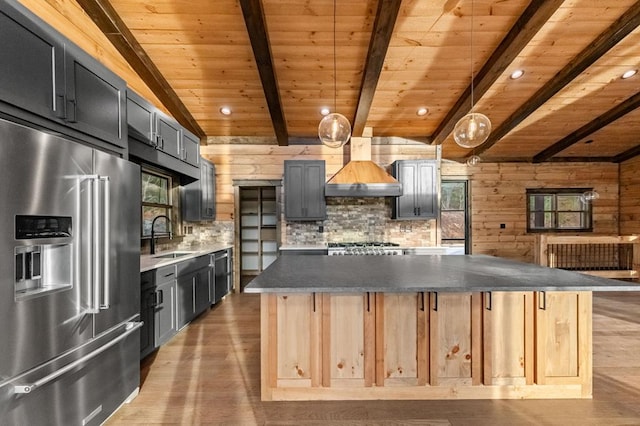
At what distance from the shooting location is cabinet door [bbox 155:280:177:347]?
2.96m

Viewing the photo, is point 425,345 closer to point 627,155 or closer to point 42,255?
point 42,255

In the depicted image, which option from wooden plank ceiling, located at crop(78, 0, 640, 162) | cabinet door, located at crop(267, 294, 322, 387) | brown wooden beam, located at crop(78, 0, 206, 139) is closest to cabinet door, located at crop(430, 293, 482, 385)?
cabinet door, located at crop(267, 294, 322, 387)

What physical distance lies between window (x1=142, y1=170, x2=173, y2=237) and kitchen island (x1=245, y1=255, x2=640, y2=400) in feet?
8.69

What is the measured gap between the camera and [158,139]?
3.48 m

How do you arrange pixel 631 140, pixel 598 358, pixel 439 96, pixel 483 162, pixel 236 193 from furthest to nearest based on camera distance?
1. pixel 483 162
2. pixel 631 140
3. pixel 236 193
4. pixel 439 96
5. pixel 598 358

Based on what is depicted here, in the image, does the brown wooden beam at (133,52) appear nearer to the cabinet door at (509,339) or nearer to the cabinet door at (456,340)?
the cabinet door at (456,340)

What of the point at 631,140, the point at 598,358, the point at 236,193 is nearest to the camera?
the point at 598,358

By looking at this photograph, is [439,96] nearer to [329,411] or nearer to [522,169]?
[522,169]

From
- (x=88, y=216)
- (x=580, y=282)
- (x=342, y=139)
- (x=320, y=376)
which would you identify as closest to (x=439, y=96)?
(x=342, y=139)

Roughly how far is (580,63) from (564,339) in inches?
141

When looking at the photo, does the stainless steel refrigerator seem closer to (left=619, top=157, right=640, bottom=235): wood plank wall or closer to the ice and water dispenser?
the ice and water dispenser

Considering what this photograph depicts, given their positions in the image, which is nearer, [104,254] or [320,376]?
[104,254]

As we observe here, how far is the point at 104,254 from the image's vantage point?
1.80 metres

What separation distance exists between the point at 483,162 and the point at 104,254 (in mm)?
7075
